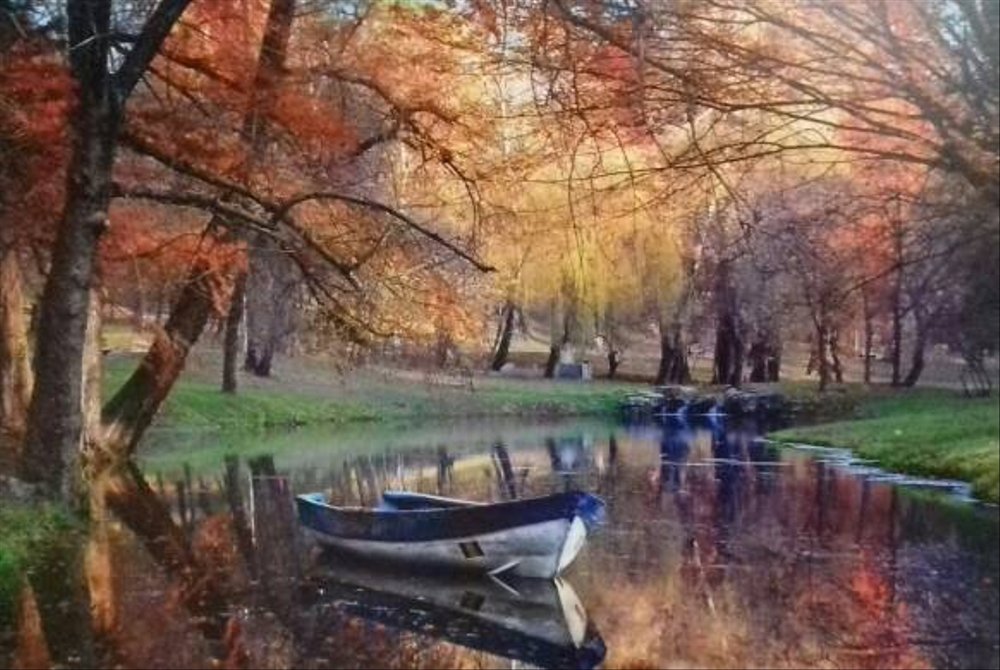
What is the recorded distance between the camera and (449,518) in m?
14.4

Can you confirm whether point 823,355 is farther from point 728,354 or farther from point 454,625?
point 454,625

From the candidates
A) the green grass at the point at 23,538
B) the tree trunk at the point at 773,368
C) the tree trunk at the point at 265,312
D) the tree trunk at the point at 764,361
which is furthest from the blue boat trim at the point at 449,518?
the tree trunk at the point at 773,368

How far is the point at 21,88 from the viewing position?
14.8m

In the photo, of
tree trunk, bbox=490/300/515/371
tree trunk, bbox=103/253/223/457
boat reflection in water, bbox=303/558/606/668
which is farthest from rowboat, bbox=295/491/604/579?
tree trunk, bbox=490/300/515/371

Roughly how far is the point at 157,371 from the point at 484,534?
1001 centimetres

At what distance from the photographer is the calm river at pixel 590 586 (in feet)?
34.9

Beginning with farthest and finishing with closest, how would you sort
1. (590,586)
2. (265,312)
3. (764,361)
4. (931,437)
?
(764,361), (265,312), (931,437), (590,586)

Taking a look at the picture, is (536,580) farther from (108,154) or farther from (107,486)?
(107,486)

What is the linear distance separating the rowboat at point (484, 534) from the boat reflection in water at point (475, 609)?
200 mm

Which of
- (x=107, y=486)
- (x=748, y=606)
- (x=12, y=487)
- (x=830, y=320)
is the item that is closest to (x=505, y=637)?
(x=748, y=606)

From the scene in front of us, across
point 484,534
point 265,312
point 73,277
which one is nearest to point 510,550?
point 484,534

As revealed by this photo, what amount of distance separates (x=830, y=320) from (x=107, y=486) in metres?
28.5

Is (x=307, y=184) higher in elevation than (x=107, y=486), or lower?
higher

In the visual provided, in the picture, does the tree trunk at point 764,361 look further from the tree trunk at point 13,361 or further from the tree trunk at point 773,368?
the tree trunk at point 13,361
